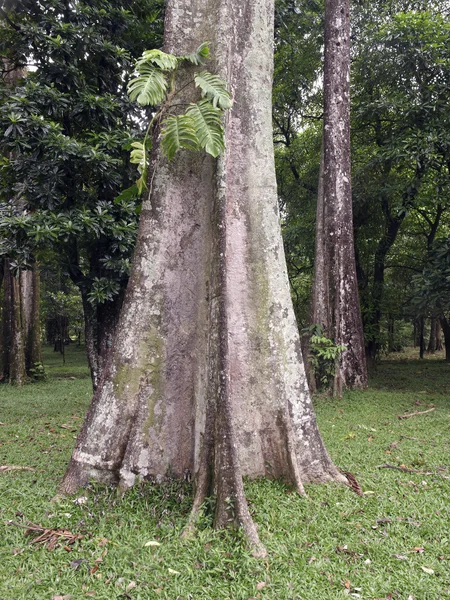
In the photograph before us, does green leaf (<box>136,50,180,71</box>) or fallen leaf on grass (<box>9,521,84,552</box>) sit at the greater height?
green leaf (<box>136,50,180,71</box>)

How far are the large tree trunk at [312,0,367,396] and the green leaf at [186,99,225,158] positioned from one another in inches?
226

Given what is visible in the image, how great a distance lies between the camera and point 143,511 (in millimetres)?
3602

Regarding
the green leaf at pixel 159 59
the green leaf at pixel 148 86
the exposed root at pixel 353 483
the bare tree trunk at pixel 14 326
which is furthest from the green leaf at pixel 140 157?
the bare tree trunk at pixel 14 326

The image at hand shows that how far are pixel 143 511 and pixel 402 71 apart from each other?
9928 mm

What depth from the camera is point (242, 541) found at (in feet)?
10.3

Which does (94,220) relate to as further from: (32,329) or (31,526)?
(32,329)

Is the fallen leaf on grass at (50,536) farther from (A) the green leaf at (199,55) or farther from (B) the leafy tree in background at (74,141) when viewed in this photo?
(B) the leafy tree in background at (74,141)

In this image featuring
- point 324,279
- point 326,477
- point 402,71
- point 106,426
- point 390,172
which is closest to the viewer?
point 106,426

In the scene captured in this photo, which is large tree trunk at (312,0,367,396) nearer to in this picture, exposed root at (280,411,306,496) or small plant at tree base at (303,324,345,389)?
small plant at tree base at (303,324,345,389)

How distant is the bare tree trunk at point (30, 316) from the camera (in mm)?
12578

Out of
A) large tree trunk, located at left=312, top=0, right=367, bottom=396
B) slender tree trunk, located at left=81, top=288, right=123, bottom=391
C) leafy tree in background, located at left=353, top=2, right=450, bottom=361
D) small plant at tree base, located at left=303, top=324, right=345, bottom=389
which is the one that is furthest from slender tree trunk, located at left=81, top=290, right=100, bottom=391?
leafy tree in background, located at left=353, top=2, right=450, bottom=361

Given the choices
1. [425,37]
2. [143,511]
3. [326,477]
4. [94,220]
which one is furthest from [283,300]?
[425,37]

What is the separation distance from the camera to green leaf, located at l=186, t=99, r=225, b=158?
3660 mm

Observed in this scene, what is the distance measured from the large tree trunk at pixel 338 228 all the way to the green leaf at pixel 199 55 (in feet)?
18.0
